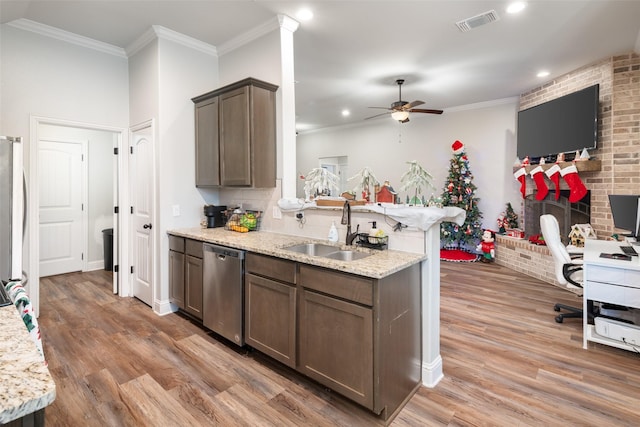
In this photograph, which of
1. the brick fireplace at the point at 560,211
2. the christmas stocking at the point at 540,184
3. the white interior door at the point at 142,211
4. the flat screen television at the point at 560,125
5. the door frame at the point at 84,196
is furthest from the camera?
the door frame at the point at 84,196

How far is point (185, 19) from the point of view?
329cm

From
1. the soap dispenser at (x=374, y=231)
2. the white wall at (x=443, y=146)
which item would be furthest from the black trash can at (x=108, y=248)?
the white wall at (x=443, y=146)

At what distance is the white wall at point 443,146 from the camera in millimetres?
6211

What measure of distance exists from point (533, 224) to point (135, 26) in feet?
20.9

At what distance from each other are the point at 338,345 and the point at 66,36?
4.22 meters

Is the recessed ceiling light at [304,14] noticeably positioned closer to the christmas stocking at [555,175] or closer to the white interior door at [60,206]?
the christmas stocking at [555,175]

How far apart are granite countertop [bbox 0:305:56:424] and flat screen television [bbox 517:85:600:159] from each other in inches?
224

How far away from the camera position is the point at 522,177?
18.3 ft

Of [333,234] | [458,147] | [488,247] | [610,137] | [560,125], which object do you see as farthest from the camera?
[458,147]

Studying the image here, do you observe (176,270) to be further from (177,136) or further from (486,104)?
(486,104)

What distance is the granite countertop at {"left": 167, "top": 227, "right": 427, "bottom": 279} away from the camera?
75.5 inches

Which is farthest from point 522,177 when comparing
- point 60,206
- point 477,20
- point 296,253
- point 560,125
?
point 60,206

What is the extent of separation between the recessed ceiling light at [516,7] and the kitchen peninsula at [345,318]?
8.40ft

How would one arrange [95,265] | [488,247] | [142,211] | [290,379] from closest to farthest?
[290,379]
[142,211]
[95,265]
[488,247]
